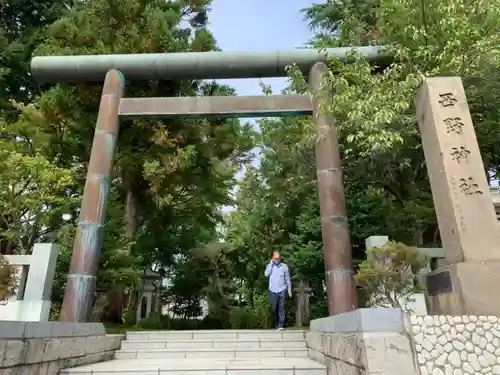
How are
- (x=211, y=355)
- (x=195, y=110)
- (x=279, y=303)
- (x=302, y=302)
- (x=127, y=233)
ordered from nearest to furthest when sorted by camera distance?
(x=211, y=355), (x=279, y=303), (x=195, y=110), (x=127, y=233), (x=302, y=302)

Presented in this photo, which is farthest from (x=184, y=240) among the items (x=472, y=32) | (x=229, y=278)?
(x=472, y=32)

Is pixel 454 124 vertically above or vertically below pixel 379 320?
above

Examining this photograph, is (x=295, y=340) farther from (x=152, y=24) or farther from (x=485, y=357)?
(x=152, y=24)

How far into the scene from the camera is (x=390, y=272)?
Result: 418 cm

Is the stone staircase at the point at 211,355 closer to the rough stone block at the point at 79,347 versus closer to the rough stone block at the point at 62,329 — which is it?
the rough stone block at the point at 79,347

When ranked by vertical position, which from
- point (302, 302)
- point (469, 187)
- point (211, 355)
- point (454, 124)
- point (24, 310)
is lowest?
point (211, 355)

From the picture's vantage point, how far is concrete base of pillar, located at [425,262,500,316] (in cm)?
351

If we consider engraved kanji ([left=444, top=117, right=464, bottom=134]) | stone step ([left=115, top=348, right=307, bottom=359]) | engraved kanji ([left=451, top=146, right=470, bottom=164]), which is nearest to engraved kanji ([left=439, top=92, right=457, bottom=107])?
engraved kanji ([left=444, top=117, right=464, bottom=134])

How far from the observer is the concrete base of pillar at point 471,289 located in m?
3.51

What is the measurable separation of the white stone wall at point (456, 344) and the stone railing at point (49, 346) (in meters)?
3.17

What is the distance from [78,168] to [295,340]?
769cm

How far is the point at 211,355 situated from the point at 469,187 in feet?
13.6

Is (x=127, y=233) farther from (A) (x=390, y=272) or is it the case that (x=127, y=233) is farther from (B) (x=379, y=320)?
(B) (x=379, y=320)

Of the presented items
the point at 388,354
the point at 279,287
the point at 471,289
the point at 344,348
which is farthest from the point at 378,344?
the point at 279,287
